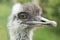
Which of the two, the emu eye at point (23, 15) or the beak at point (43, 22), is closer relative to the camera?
the beak at point (43, 22)

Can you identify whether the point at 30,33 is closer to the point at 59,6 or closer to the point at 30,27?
the point at 30,27

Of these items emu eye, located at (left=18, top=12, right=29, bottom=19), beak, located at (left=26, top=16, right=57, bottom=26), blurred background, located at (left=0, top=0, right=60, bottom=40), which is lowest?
blurred background, located at (left=0, top=0, right=60, bottom=40)

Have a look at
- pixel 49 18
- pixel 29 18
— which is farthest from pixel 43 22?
pixel 49 18

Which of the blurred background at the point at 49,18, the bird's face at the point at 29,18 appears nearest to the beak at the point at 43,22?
the bird's face at the point at 29,18

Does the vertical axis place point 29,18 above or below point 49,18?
above

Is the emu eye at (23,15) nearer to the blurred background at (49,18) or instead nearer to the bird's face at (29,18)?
the bird's face at (29,18)

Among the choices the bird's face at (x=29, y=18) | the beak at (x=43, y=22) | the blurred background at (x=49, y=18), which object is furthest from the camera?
the blurred background at (x=49, y=18)

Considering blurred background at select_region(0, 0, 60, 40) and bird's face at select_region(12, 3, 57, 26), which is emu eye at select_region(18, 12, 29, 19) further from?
blurred background at select_region(0, 0, 60, 40)

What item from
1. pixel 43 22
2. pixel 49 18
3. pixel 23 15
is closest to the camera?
pixel 43 22

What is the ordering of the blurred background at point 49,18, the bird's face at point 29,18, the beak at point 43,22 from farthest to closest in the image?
the blurred background at point 49,18, the bird's face at point 29,18, the beak at point 43,22

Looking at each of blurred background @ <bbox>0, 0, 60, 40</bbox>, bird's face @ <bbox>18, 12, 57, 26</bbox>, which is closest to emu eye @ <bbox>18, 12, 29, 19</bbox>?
bird's face @ <bbox>18, 12, 57, 26</bbox>

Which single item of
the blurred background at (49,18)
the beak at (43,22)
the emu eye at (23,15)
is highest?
the emu eye at (23,15)

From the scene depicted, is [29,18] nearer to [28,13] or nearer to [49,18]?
[28,13]

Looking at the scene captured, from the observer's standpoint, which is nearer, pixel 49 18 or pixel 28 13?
pixel 28 13
